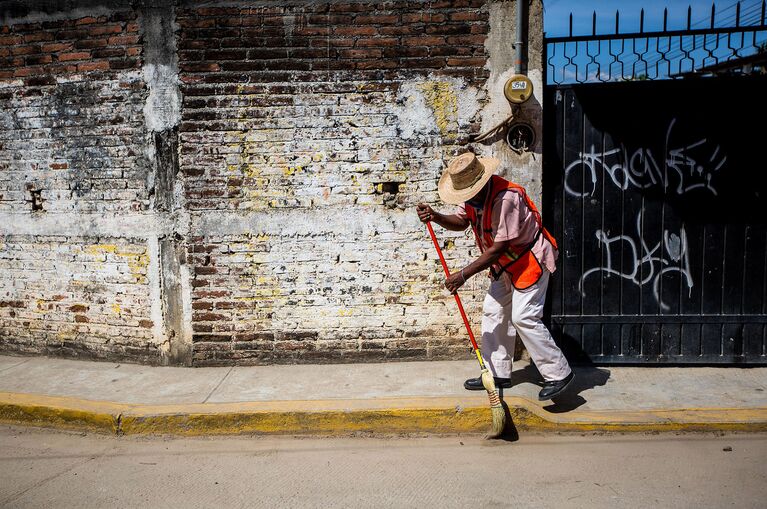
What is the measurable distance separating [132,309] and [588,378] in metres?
4.08

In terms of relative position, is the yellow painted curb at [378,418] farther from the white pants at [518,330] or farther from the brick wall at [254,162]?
the brick wall at [254,162]

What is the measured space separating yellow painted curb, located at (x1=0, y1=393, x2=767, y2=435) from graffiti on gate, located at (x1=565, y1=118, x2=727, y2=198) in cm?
191

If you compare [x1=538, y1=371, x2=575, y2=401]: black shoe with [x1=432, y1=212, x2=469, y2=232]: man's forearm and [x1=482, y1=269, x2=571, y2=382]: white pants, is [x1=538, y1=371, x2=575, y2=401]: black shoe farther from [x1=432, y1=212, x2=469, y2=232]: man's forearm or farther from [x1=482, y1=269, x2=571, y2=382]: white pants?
[x1=432, y1=212, x2=469, y2=232]: man's forearm

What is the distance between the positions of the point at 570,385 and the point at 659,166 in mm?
2014

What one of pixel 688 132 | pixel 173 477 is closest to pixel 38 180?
pixel 173 477

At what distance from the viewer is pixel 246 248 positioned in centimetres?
532

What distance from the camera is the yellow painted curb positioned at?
4.26 m

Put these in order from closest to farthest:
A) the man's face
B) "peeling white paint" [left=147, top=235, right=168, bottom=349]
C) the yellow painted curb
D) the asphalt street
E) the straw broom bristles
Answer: the asphalt street → the straw broom bristles → the yellow painted curb → the man's face → "peeling white paint" [left=147, top=235, right=168, bottom=349]

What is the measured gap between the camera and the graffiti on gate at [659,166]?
5.12 metres

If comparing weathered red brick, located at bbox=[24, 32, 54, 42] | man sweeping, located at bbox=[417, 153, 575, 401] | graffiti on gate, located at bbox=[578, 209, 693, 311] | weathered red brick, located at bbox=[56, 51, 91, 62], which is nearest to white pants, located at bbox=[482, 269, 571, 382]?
man sweeping, located at bbox=[417, 153, 575, 401]

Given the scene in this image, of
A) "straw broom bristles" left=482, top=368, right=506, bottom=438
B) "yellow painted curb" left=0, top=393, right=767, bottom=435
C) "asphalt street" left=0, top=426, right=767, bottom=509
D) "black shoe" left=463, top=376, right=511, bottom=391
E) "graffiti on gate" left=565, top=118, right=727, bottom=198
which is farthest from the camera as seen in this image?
"graffiti on gate" left=565, top=118, right=727, bottom=198

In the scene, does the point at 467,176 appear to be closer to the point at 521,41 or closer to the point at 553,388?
the point at 521,41

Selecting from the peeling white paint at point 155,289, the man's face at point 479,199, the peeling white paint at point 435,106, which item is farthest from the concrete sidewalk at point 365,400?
the peeling white paint at point 435,106

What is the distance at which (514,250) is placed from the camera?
4410 mm
